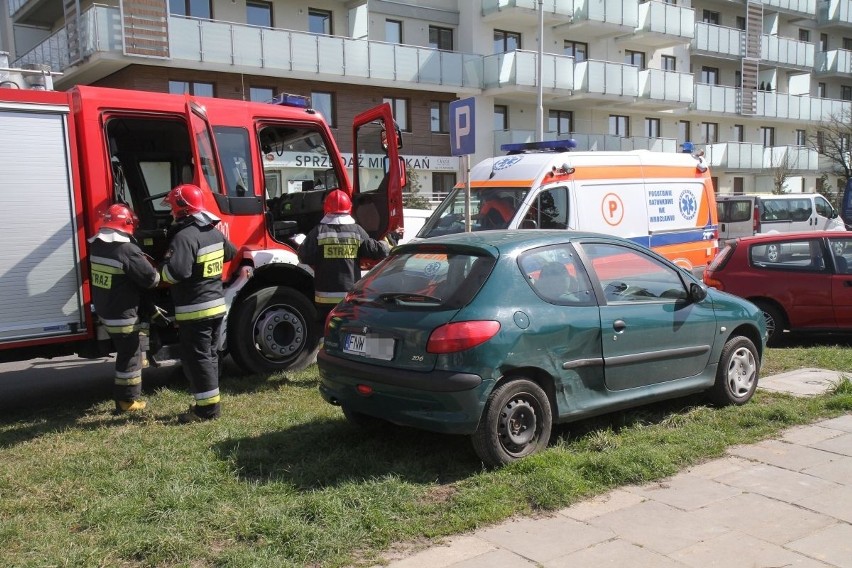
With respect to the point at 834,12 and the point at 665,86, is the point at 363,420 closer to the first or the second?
the point at 665,86

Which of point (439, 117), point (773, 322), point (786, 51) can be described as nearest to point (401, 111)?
point (439, 117)

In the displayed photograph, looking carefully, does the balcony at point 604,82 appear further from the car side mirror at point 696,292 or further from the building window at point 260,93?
the car side mirror at point 696,292

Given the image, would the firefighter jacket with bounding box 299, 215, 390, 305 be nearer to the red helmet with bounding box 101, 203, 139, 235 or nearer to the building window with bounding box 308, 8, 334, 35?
the red helmet with bounding box 101, 203, 139, 235

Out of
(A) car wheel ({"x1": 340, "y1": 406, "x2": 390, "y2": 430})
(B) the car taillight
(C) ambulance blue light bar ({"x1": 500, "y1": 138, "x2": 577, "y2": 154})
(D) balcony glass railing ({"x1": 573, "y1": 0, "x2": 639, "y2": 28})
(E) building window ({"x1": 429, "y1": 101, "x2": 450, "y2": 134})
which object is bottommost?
(A) car wheel ({"x1": 340, "y1": 406, "x2": 390, "y2": 430})

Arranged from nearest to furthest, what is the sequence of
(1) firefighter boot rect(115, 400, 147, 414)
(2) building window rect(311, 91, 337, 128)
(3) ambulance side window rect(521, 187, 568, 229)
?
(1) firefighter boot rect(115, 400, 147, 414), (3) ambulance side window rect(521, 187, 568, 229), (2) building window rect(311, 91, 337, 128)

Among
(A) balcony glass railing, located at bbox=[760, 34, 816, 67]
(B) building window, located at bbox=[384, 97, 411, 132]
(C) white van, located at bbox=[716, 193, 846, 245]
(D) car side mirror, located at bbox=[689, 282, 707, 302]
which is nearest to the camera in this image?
(D) car side mirror, located at bbox=[689, 282, 707, 302]

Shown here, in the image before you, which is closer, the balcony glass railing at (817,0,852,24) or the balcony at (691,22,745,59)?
the balcony at (691,22,745,59)

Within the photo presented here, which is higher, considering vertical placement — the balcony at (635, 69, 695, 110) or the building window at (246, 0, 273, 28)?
the building window at (246, 0, 273, 28)

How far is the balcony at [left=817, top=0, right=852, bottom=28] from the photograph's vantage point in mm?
45750

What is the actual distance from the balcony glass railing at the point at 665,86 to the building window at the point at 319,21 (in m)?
14.6


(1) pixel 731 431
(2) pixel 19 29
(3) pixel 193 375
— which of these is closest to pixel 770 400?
(1) pixel 731 431

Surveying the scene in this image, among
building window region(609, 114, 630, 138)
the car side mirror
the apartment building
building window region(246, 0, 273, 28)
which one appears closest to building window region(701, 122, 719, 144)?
the apartment building

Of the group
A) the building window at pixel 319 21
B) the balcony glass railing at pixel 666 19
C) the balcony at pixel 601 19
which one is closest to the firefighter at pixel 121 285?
the building window at pixel 319 21

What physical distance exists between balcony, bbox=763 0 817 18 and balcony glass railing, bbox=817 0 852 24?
139 centimetres
